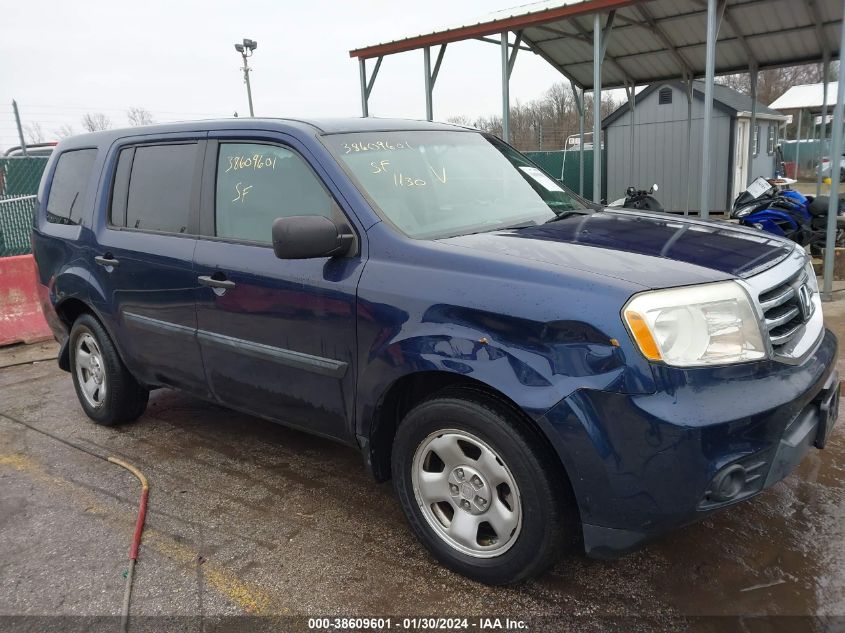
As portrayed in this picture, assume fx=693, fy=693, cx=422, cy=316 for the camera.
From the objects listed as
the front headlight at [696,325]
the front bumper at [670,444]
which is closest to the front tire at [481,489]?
the front bumper at [670,444]

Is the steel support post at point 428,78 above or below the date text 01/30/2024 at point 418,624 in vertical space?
above

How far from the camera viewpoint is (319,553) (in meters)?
3.02

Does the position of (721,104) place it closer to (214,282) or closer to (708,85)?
(708,85)

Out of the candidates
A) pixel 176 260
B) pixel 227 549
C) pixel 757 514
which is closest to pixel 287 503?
pixel 227 549

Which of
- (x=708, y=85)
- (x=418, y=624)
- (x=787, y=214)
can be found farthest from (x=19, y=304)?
(x=787, y=214)

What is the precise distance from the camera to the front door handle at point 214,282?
10.9ft

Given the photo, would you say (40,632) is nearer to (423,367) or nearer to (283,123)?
(423,367)

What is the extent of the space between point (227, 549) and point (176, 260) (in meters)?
1.50

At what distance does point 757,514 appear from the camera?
125 inches

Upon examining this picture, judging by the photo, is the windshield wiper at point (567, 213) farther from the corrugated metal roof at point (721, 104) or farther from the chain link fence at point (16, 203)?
the corrugated metal roof at point (721, 104)

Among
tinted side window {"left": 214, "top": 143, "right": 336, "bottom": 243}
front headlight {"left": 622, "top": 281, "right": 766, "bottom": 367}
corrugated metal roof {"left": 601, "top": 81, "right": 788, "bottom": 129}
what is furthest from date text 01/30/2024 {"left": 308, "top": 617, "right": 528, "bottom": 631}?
corrugated metal roof {"left": 601, "top": 81, "right": 788, "bottom": 129}

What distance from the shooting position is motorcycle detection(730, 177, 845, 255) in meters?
8.98

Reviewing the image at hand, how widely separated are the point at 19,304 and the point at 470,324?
6.18 metres

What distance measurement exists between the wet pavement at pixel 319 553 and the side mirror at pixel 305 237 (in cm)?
130
